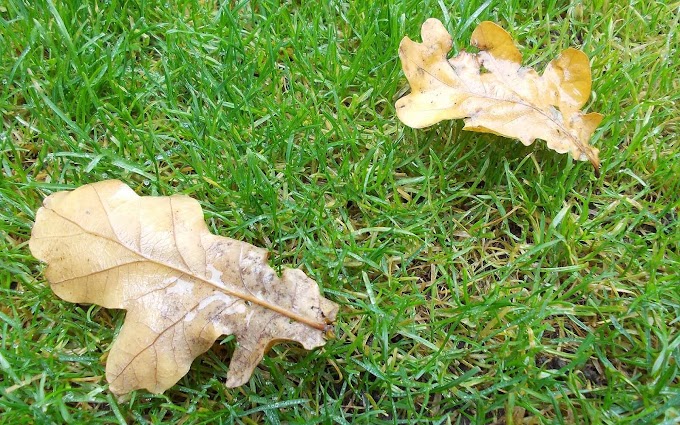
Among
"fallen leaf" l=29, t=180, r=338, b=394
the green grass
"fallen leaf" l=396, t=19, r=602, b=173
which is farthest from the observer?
"fallen leaf" l=396, t=19, r=602, b=173

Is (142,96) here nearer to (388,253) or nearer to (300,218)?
(300,218)

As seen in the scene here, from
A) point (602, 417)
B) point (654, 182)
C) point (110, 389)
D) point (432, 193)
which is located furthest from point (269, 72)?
point (602, 417)

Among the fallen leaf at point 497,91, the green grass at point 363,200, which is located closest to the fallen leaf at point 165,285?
the green grass at point 363,200

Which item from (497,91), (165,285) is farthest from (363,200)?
(165,285)

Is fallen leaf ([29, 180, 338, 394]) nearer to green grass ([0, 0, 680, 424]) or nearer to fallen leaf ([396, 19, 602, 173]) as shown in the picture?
green grass ([0, 0, 680, 424])

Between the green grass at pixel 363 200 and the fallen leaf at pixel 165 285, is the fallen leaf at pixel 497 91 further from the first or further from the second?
the fallen leaf at pixel 165 285

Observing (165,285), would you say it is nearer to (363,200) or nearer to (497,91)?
(363,200)

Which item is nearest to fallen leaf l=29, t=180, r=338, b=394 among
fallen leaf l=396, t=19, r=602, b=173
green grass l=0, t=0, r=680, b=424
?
green grass l=0, t=0, r=680, b=424
